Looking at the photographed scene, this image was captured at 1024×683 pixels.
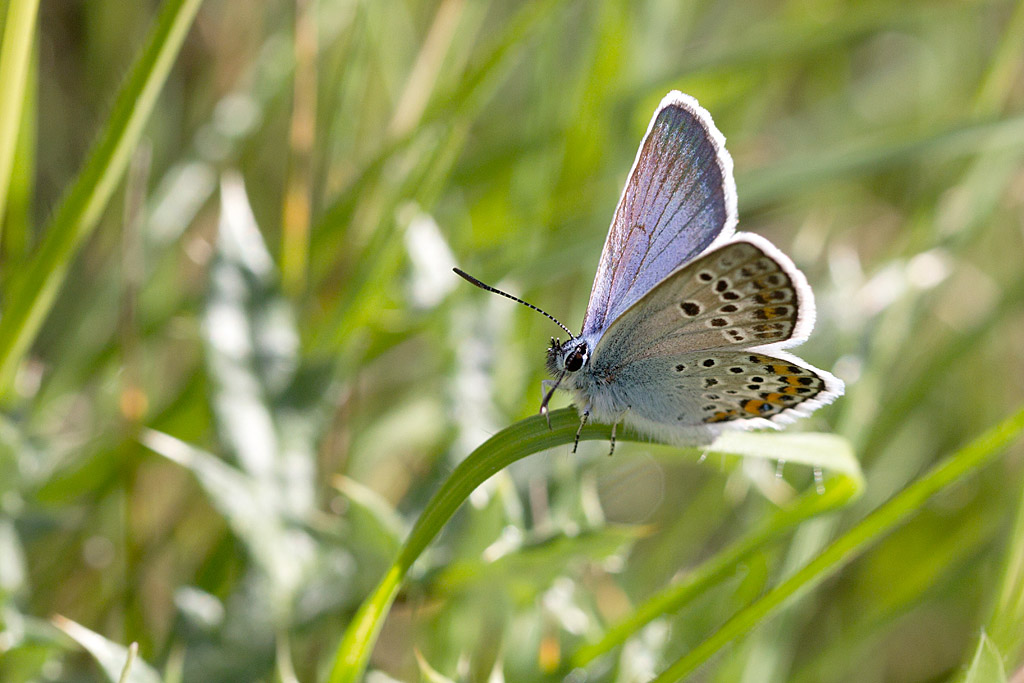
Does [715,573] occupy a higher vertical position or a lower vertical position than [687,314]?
lower

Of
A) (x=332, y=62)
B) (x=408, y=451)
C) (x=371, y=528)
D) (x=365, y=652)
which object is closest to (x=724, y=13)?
(x=332, y=62)

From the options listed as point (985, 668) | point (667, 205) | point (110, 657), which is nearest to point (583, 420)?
point (667, 205)

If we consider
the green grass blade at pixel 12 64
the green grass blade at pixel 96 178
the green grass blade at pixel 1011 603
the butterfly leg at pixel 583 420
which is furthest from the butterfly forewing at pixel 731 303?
the green grass blade at pixel 12 64

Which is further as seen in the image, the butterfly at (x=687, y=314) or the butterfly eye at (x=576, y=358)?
the butterfly eye at (x=576, y=358)

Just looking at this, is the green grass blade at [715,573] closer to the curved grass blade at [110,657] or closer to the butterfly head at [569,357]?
the butterfly head at [569,357]

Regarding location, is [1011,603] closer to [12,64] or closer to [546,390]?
[546,390]

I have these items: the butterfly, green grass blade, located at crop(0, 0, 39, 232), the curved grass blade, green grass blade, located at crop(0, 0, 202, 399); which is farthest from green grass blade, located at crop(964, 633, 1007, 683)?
green grass blade, located at crop(0, 0, 39, 232)

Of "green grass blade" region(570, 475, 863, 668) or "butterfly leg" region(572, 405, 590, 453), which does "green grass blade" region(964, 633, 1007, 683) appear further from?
"butterfly leg" region(572, 405, 590, 453)
